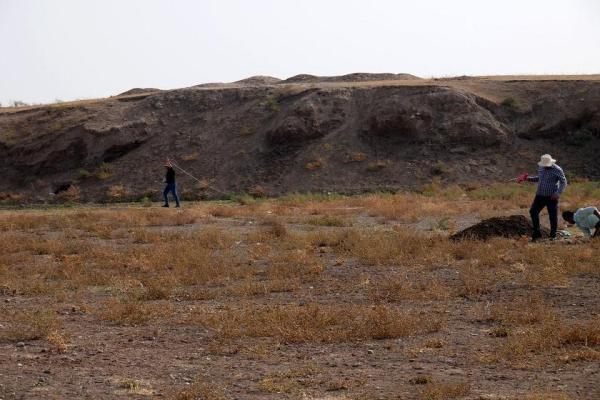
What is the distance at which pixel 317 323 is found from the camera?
9.84 metres

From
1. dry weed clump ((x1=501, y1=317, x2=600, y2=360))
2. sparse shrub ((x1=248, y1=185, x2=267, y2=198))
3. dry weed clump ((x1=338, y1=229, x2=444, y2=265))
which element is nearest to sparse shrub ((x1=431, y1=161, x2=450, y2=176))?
sparse shrub ((x1=248, y1=185, x2=267, y2=198))

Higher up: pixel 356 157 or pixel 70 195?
pixel 356 157

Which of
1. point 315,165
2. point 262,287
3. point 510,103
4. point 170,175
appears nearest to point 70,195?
point 170,175

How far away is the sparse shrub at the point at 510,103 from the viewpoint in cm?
4169

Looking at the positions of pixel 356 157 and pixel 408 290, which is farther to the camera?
pixel 356 157

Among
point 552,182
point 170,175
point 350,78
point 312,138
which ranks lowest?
point 170,175

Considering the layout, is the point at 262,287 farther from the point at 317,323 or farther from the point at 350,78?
the point at 350,78

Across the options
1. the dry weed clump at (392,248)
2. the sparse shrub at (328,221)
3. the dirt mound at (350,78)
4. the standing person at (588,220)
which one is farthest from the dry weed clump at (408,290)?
the dirt mound at (350,78)

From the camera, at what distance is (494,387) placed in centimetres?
726

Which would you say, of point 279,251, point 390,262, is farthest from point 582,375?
point 279,251

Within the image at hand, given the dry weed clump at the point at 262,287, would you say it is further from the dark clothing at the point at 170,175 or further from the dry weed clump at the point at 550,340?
the dark clothing at the point at 170,175

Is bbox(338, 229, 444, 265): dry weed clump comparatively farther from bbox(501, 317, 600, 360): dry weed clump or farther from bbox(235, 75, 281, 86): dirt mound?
bbox(235, 75, 281, 86): dirt mound

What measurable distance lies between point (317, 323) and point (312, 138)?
3183 centimetres

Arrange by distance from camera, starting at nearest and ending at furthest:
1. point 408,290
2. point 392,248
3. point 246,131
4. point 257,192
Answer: point 408,290 → point 392,248 → point 257,192 → point 246,131
